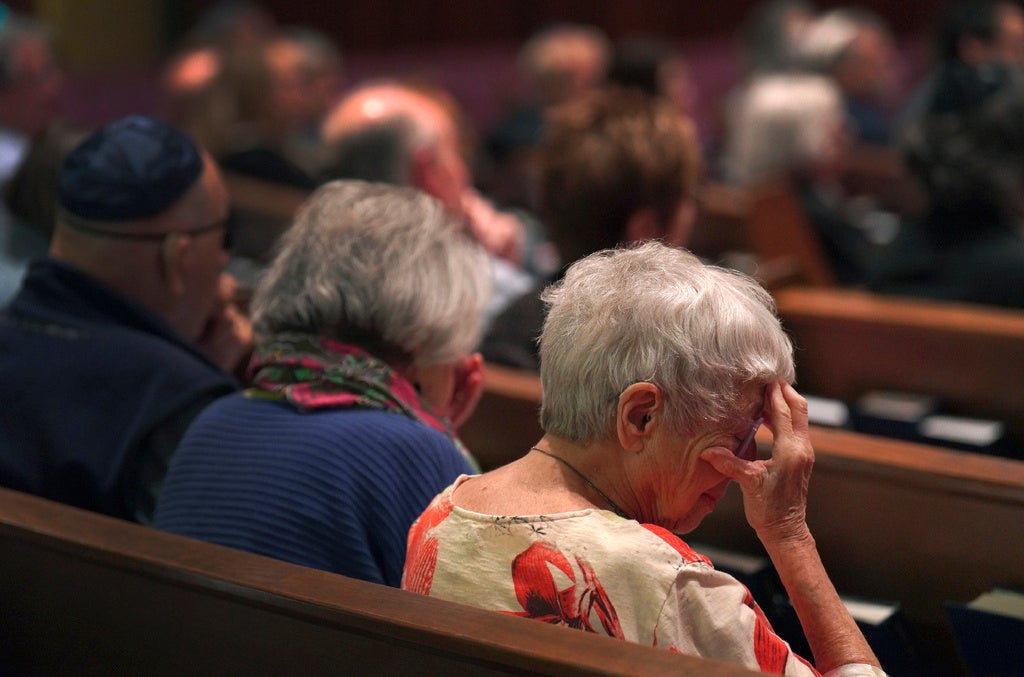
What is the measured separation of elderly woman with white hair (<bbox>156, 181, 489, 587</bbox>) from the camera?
5.84 ft

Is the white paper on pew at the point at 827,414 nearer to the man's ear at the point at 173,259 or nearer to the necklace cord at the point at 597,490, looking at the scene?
the necklace cord at the point at 597,490

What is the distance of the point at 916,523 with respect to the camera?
1.89 metres

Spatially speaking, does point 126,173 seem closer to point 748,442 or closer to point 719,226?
point 748,442

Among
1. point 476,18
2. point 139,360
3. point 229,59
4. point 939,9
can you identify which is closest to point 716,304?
point 139,360

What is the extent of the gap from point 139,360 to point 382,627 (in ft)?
3.27

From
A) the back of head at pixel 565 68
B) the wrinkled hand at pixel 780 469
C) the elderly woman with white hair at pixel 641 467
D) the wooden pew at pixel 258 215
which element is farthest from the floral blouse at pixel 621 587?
the back of head at pixel 565 68

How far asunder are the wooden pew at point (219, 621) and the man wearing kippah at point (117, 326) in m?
0.31

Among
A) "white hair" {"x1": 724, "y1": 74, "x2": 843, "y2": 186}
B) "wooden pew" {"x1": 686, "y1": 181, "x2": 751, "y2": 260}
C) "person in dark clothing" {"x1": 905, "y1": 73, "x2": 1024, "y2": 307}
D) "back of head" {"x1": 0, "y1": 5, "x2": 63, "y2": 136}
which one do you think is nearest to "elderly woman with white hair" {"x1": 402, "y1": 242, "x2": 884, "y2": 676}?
"person in dark clothing" {"x1": 905, "y1": 73, "x2": 1024, "y2": 307}

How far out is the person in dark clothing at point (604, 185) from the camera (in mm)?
2836

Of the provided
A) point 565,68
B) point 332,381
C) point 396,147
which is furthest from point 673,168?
point 565,68

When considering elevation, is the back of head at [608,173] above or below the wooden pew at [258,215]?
above

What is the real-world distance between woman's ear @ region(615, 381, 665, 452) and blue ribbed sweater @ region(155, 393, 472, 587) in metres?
0.43

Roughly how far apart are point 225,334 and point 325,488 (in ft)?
2.93

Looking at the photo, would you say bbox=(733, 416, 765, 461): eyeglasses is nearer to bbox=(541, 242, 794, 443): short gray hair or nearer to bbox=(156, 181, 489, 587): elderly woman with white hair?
bbox=(541, 242, 794, 443): short gray hair
